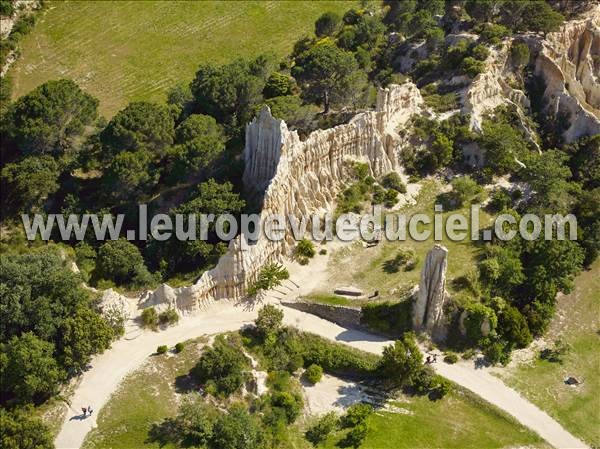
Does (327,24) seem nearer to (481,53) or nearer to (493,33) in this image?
(493,33)

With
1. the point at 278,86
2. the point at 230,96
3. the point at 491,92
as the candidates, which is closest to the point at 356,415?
the point at 491,92

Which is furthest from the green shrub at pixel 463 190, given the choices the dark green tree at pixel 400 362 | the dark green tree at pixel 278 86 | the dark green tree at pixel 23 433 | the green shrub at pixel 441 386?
the dark green tree at pixel 23 433

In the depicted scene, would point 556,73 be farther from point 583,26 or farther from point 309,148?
point 309,148

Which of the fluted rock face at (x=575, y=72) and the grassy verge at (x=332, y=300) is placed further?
the fluted rock face at (x=575, y=72)

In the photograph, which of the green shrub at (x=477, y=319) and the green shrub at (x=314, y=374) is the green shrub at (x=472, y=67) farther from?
the green shrub at (x=314, y=374)

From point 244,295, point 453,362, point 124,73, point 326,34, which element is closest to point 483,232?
point 453,362
